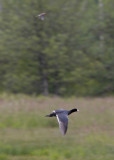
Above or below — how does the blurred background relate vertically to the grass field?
above

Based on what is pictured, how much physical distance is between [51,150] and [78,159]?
0.91 metres

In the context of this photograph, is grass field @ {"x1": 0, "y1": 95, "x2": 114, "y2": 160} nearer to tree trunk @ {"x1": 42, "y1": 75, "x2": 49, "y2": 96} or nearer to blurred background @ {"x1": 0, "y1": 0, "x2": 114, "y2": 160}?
blurred background @ {"x1": 0, "y1": 0, "x2": 114, "y2": 160}

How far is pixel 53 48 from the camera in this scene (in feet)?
81.9

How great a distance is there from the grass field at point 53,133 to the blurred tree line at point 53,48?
7509 millimetres

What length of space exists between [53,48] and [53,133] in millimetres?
12003

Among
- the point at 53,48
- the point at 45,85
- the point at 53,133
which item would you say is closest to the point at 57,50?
the point at 53,48

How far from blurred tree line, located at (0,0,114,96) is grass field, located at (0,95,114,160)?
7.51 m

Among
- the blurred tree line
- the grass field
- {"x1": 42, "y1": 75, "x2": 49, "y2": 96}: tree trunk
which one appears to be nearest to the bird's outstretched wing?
the grass field

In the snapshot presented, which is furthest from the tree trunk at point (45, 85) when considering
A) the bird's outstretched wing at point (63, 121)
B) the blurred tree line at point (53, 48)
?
the bird's outstretched wing at point (63, 121)

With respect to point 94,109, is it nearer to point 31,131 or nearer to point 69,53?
point 31,131

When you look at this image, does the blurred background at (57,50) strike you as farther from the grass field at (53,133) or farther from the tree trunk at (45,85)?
the grass field at (53,133)

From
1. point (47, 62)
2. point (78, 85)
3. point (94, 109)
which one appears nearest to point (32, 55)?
point (47, 62)

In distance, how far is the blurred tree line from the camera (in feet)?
83.3

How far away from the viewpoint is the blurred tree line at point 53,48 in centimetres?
2539
